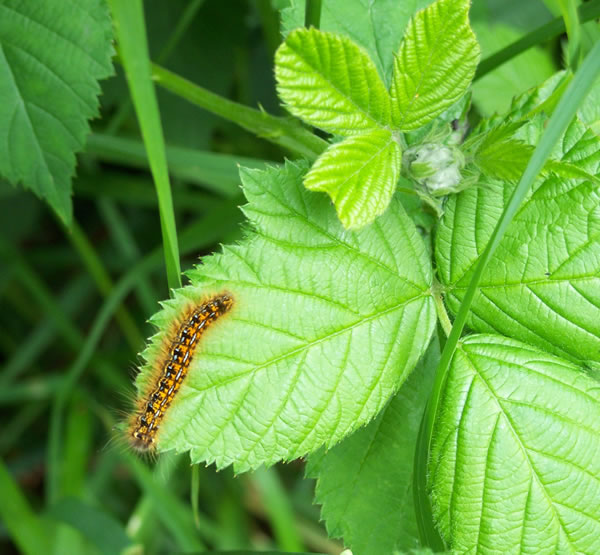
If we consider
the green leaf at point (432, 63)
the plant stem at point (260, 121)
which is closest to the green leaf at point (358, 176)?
the green leaf at point (432, 63)

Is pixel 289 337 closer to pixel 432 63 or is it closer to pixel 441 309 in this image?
pixel 441 309

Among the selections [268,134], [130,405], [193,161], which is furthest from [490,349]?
[193,161]

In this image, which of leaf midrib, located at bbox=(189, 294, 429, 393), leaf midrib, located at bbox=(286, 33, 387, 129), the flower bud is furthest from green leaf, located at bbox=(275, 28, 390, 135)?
leaf midrib, located at bbox=(189, 294, 429, 393)

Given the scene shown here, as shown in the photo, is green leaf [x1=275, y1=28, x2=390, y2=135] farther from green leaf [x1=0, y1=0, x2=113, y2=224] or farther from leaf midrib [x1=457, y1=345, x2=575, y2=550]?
green leaf [x1=0, y1=0, x2=113, y2=224]

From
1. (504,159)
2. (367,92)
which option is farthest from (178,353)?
(504,159)

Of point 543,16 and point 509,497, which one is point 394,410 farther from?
point 543,16

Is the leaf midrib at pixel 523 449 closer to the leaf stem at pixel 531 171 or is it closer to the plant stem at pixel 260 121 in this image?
the leaf stem at pixel 531 171
